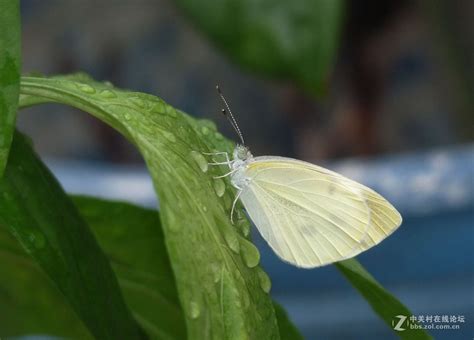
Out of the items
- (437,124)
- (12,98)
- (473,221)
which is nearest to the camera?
(12,98)

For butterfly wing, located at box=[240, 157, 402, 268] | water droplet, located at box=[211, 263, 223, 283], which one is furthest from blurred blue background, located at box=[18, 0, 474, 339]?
water droplet, located at box=[211, 263, 223, 283]

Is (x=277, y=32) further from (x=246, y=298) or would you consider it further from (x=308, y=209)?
(x=246, y=298)

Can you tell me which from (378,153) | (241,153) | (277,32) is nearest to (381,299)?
(241,153)

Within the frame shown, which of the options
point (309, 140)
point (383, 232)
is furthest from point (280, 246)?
point (309, 140)

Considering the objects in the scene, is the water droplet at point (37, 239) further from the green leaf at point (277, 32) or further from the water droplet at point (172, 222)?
the green leaf at point (277, 32)

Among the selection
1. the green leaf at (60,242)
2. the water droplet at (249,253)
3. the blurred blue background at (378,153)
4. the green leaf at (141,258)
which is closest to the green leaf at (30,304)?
the green leaf at (141,258)

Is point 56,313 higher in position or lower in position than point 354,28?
lower

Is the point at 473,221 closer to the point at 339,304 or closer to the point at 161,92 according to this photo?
the point at 339,304
